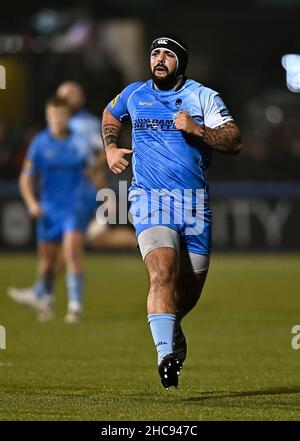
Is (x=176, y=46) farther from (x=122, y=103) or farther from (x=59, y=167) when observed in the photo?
(x=59, y=167)

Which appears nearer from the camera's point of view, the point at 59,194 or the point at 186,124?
the point at 186,124

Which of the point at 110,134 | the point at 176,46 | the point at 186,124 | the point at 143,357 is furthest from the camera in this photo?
the point at 143,357

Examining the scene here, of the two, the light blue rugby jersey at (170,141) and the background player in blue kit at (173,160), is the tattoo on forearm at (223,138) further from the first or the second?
the light blue rugby jersey at (170,141)

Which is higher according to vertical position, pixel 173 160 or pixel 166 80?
pixel 166 80

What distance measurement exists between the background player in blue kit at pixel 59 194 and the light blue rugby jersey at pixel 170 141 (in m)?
6.66

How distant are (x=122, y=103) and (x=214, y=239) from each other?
52.7 ft

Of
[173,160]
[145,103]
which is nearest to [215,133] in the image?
[173,160]

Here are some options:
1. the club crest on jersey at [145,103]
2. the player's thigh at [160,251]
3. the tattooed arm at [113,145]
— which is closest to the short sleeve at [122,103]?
the tattooed arm at [113,145]

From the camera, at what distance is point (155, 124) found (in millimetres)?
9984

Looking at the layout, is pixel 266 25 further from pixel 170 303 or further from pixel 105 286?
pixel 170 303

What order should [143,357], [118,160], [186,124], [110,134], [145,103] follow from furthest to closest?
1. [143,357]
2. [110,134]
3. [145,103]
4. [118,160]
5. [186,124]

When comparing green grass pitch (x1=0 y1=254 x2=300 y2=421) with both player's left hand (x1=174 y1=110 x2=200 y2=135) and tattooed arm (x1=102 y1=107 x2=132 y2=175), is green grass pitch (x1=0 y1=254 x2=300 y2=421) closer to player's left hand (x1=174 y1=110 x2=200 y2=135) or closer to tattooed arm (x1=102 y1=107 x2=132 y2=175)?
tattooed arm (x1=102 y1=107 x2=132 y2=175)
